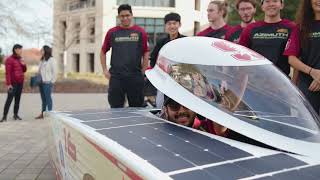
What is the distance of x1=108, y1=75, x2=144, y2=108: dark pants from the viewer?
20.8 ft

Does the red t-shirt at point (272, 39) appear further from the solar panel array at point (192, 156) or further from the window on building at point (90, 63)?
the window on building at point (90, 63)

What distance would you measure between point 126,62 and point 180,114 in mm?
3017

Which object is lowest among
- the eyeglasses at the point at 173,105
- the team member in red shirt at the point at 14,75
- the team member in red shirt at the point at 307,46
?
the team member in red shirt at the point at 14,75

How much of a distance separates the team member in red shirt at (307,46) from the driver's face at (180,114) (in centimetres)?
140

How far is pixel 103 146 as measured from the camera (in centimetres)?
273

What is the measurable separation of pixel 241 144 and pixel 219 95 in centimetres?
45

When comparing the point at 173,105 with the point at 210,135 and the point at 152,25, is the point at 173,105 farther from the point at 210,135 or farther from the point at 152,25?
the point at 152,25

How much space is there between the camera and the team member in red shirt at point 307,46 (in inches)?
165

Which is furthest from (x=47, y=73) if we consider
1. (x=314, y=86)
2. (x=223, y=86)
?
(x=223, y=86)

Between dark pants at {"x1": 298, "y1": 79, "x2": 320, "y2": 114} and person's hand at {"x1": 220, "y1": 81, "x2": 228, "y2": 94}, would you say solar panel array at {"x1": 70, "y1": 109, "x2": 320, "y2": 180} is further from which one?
dark pants at {"x1": 298, "y1": 79, "x2": 320, "y2": 114}

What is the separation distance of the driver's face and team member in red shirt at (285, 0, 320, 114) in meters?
1.40

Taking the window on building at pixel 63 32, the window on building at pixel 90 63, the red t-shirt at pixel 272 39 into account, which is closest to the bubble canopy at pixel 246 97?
the red t-shirt at pixel 272 39

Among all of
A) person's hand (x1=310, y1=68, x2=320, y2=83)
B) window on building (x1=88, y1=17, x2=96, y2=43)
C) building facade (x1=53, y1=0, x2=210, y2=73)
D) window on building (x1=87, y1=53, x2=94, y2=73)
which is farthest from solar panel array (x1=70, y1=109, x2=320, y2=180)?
window on building (x1=87, y1=53, x2=94, y2=73)

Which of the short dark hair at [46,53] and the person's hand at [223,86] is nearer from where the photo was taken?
the person's hand at [223,86]
